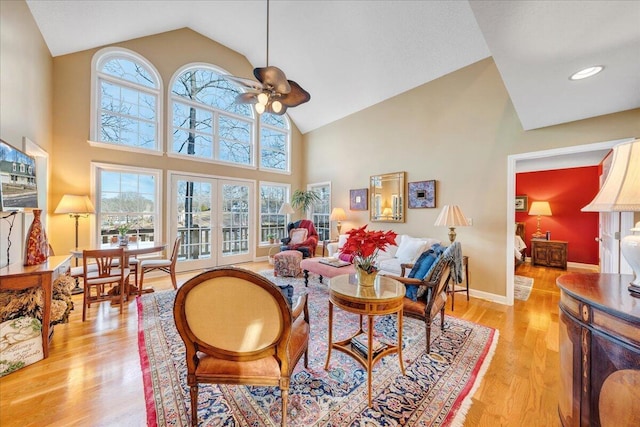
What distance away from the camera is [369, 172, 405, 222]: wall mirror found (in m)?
4.77

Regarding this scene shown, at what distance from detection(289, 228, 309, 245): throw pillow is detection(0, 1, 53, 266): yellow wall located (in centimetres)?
403

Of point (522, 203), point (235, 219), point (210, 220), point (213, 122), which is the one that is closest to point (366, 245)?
point (210, 220)

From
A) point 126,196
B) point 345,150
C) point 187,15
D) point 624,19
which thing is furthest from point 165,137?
point 624,19

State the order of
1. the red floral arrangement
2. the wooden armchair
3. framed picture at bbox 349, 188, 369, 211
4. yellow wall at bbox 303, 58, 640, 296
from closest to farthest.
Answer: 1. the red floral arrangement
2. the wooden armchair
3. yellow wall at bbox 303, 58, 640, 296
4. framed picture at bbox 349, 188, 369, 211

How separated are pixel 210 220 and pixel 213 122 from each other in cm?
220

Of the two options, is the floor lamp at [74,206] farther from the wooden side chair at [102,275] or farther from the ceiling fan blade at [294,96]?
the ceiling fan blade at [294,96]

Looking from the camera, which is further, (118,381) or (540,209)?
(540,209)

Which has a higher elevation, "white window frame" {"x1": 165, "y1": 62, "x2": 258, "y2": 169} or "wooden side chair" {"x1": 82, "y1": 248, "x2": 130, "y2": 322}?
"white window frame" {"x1": 165, "y1": 62, "x2": 258, "y2": 169}

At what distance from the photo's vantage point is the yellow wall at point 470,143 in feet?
10.7

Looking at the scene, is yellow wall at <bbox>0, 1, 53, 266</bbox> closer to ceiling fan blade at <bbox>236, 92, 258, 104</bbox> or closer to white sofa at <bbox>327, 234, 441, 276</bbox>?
ceiling fan blade at <bbox>236, 92, 258, 104</bbox>

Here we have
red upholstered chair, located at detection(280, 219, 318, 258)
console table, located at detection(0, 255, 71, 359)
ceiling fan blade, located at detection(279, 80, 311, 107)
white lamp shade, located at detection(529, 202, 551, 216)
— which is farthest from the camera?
white lamp shade, located at detection(529, 202, 551, 216)

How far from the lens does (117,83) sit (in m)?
4.42

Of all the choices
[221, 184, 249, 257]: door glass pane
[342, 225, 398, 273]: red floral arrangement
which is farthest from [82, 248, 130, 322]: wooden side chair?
[342, 225, 398, 273]: red floral arrangement

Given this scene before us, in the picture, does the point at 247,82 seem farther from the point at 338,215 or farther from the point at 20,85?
the point at 338,215
